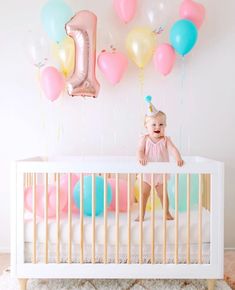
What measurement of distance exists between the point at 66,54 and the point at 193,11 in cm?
80

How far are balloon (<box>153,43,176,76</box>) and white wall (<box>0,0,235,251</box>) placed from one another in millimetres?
177

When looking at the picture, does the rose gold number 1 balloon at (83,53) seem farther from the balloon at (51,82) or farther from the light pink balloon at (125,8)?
the light pink balloon at (125,8)

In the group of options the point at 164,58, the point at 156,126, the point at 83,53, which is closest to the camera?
the point at 156,126

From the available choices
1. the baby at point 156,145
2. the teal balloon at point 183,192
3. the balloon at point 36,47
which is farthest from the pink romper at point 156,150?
the balloon at point 36,47

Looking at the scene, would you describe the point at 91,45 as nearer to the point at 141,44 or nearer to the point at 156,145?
the point at 141,44

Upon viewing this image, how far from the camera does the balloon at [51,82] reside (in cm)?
304

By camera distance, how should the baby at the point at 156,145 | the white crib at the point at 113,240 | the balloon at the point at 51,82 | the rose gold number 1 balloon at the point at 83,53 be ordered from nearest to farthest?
the white crib at the point at 113,240
the baby at the point at 156,145
the rose gold number 1 balloon at the point at 83,53
the balloon at the point at 51,82

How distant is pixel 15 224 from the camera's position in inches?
94.7

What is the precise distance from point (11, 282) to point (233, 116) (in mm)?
1691

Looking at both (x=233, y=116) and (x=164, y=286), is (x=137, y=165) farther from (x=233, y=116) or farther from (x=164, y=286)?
(x=233, y=116)

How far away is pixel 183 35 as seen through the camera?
2.99m

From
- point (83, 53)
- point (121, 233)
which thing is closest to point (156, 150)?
point (121, 233)

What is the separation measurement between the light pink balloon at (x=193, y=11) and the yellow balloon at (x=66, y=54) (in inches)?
27.4

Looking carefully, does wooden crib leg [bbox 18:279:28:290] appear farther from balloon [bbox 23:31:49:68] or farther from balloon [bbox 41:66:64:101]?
balloon [bbox 23:31:49:68]
